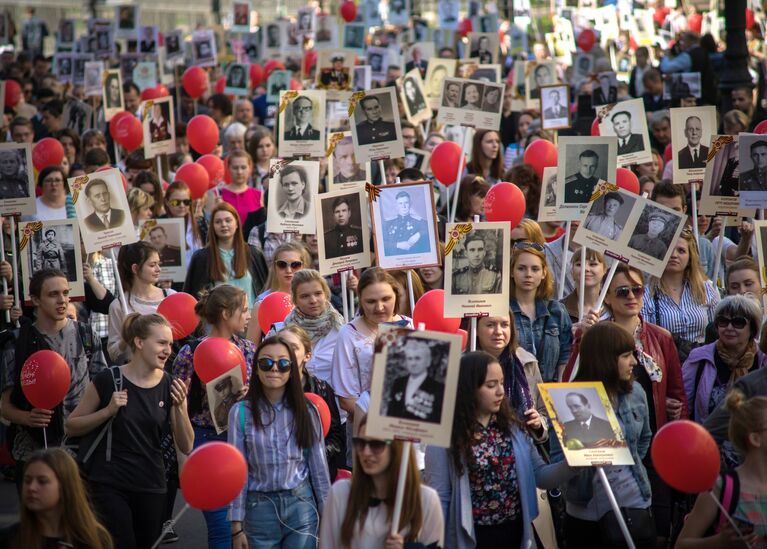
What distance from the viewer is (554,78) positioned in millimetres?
15586

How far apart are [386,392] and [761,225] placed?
336 centimetres

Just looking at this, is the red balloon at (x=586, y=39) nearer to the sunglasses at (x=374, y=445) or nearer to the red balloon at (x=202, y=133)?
the red balloon at (x=202, y=133)

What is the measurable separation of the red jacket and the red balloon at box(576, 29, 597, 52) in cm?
1584

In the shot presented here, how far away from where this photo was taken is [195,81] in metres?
17.5

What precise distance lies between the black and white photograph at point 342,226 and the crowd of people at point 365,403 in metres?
0.03

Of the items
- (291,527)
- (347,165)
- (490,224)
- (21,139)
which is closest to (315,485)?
(291,527)

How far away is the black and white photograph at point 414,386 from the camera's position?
4.58 meters

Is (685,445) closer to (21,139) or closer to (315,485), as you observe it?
(315,485)

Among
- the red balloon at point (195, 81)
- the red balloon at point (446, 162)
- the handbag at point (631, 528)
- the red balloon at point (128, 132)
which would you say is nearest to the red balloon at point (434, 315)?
the handbag at point (631, 528)

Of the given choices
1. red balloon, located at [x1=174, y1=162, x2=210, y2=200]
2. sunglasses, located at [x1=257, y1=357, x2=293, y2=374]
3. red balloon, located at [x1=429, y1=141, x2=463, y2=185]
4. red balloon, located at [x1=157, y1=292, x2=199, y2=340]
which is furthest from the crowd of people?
red balloon, located at [x1=429, y1=141, x2=463, y2=185]

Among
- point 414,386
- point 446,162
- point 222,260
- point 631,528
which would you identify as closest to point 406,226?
point 222,260

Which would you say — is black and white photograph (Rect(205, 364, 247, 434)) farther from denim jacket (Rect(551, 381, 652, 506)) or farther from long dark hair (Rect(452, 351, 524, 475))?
denim jacket (Rect(551, 381, 652, 506))

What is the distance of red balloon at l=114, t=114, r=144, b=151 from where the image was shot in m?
13.3

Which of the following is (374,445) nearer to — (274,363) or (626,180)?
(274,363)
